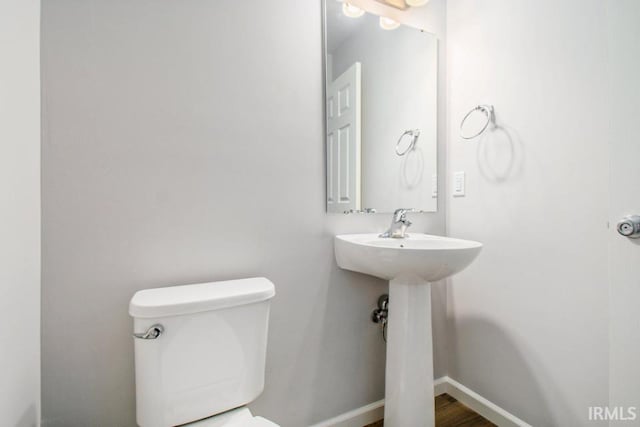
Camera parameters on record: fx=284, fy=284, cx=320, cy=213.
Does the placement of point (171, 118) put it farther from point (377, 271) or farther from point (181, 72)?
point (377, 271)

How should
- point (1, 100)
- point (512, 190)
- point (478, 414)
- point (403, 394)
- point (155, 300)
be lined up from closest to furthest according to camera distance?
point (1, 100) < point (155, 300) < point (403, 394) < point (512, 190) < point (478, 414)

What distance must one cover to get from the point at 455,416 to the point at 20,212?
1.80 meters

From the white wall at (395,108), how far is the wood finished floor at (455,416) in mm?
978

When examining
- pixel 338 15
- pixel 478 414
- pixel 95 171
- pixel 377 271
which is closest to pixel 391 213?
pixel 377 271

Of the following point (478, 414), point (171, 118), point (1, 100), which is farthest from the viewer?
point (478, 414)

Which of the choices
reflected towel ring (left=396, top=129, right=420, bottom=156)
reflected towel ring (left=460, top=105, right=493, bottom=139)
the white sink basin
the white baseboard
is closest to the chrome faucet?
the white sink basin

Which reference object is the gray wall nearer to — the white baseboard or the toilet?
the white baseboard

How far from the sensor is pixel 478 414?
1.33m

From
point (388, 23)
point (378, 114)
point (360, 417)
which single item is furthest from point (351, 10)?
point (360, 417)

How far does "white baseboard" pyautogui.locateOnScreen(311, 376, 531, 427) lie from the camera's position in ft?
3.98

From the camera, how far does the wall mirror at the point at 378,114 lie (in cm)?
123

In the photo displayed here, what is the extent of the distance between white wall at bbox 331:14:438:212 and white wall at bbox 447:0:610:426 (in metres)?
0.14

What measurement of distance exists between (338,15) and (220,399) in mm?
1519

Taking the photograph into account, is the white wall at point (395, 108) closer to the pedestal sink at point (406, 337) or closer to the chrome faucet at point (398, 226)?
the chrome faucet at point (398, 226)
